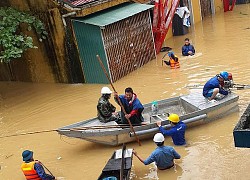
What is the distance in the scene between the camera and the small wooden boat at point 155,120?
31.0ft

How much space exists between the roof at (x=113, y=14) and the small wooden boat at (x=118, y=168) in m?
6.90

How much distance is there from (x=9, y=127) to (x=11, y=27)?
12.0 feet

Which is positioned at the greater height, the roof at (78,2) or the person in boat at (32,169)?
the roof at (78,2)

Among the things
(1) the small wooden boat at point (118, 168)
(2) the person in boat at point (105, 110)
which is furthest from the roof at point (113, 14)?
(1) the small wooden boat at point (118, 168)

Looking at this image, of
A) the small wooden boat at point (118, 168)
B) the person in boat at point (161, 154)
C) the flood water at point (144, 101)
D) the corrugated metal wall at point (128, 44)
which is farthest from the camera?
the corrugated metal wall at point (128, 44)

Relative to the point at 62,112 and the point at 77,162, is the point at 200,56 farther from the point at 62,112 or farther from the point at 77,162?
the point at 77,162

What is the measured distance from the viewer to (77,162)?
31.3 ft

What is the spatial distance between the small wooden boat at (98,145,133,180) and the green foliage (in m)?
6.78

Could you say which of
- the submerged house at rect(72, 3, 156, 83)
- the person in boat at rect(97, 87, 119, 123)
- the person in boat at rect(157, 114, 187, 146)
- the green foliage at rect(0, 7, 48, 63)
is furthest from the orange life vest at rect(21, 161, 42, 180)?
the submerged house at rect(72, 3, 156, 83)

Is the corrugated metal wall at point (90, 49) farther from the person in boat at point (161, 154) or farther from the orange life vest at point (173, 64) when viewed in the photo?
the person in boat at point (161, 154)

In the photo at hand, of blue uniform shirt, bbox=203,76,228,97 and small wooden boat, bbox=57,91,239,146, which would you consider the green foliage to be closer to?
small wooden boat, bbox=57,91,239,146

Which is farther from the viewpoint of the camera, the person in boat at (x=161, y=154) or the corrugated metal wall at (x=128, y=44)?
the corrugated metal wall at (x=128, y=44)

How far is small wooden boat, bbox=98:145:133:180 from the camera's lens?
7766 mm

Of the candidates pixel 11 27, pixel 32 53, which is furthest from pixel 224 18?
pixel 11 27
